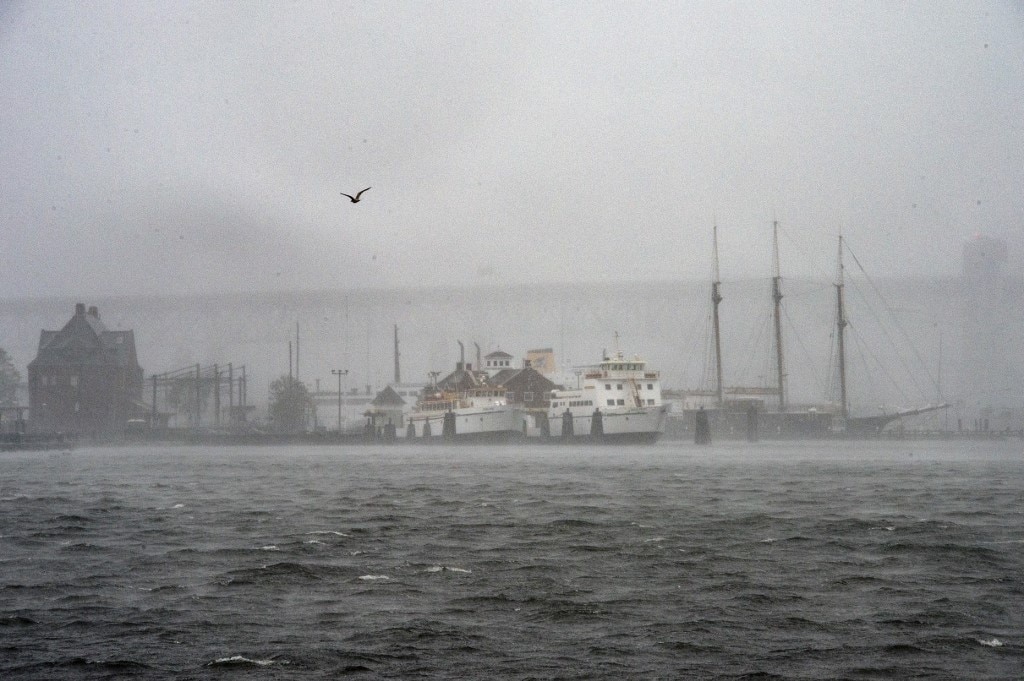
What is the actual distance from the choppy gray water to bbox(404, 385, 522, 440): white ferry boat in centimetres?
6503

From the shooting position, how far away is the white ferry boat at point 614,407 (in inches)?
3588

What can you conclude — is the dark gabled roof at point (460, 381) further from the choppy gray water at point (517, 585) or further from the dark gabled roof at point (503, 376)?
the choppy gray water at point (517, 585)

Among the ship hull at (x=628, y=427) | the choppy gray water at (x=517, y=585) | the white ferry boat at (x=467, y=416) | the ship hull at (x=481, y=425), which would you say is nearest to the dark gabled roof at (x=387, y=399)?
the white ferry boat at (x=467, y=416)

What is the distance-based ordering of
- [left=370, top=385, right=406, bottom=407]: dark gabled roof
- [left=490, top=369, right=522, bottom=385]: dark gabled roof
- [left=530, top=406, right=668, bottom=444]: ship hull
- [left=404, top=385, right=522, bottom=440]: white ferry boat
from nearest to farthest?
[left=530, top=406, right=668, bottom=444]: ship hull < [left=404, top=385, right=522, bottom=440]: white ferry boat < [left=490, top=369, right=522, bottom=385]: dark gabled roof < [left=370, top=385, right=406, bottom=407]: dark gabled roof

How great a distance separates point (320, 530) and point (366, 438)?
7958cm

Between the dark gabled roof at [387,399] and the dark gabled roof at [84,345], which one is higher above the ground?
the dark gabled roof at [84,345]

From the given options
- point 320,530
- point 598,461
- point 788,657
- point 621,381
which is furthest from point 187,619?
point 621,381

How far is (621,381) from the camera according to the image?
313ft

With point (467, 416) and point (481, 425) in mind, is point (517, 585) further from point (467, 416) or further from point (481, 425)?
point (467, 416)

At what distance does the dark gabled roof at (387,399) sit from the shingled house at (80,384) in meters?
26.7

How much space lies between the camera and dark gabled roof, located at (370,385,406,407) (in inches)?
5206

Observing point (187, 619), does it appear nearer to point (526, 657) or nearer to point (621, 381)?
point (526, 657)

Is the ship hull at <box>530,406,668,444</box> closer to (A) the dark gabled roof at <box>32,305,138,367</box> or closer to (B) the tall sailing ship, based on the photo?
(B) the tall sailing ship

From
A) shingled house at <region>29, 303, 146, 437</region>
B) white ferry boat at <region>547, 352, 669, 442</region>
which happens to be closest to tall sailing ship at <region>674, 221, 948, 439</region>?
white ferry boat at <region>547, 352, 669, 442</region>
